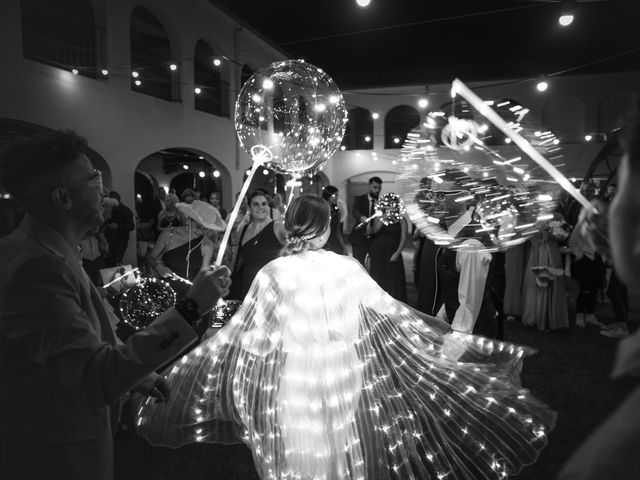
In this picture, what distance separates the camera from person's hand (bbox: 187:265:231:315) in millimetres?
1230

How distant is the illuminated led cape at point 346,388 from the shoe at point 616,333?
3.88 metres

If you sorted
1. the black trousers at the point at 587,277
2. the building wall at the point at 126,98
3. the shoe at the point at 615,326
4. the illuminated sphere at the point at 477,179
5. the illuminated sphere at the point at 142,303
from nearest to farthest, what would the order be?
the illuminated sphere at the point at 477,179 → the illuminated sphere at the point at 142,303 → the shoe at the point at 615,326 → the black trousers at the point at 587,277 → the building wall at the point at 126,98

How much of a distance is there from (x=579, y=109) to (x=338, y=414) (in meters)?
18.3

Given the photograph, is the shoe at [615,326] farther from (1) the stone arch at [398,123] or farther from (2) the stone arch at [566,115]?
(1) the stone arch at [398,123]

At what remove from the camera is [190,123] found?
10.8 metres

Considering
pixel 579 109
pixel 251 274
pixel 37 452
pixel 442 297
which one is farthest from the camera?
pixel 579 109

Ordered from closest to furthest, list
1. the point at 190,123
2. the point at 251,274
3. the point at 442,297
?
the point at 251,274 → the point at 442,297 → the point at 190,123

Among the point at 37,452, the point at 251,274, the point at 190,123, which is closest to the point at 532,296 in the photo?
the point at 251,274

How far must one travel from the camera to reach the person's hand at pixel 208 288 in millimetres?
1230

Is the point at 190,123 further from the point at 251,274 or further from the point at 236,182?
the point at 251,274

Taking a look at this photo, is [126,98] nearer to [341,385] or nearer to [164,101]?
[164,101]

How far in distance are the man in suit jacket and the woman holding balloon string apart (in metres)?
0.97

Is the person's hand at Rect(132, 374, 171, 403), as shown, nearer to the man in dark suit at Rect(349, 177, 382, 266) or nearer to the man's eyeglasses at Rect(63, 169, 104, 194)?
the man's eyeglasses at Rect(63, 169, 104, 194)

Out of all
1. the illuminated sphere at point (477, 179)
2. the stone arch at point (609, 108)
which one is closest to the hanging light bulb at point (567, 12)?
the illuminated sphere at point (477, 179)
